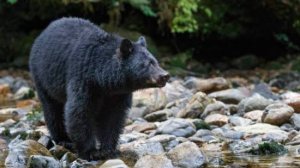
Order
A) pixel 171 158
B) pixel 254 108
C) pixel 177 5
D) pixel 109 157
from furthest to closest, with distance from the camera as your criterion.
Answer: pixel 177 5
pixel 254 108
pixel 109 157
pixel 171 158

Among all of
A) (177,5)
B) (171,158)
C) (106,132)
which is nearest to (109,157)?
(106,132)

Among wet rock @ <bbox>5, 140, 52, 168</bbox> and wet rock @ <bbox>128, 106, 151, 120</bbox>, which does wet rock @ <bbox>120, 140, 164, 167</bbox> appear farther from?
wet rock @ <bbox>128, 106, 151, 120</bbox>

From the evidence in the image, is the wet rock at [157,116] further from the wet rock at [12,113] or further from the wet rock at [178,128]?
the wet rock at [12,113]

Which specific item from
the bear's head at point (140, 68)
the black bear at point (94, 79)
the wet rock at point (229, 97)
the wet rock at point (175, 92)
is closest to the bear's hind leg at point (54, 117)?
the black bear at point (94, 79)

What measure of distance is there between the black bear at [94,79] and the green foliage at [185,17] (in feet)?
26.1

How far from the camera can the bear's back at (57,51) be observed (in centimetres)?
663

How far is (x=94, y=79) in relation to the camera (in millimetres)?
6242

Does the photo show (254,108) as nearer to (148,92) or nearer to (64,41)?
(148,92)

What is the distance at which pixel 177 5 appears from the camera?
583 inches

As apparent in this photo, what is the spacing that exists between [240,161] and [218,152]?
1.61 feet

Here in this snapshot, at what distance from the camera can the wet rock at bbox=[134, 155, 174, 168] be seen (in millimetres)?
5402

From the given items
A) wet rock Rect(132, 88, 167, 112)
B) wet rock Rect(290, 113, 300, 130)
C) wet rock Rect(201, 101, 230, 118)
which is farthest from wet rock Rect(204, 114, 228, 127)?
wet rock Rect(132, 88, 167, 112)

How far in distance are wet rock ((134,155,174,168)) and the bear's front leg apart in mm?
867

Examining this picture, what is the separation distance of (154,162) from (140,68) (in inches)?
40.1
